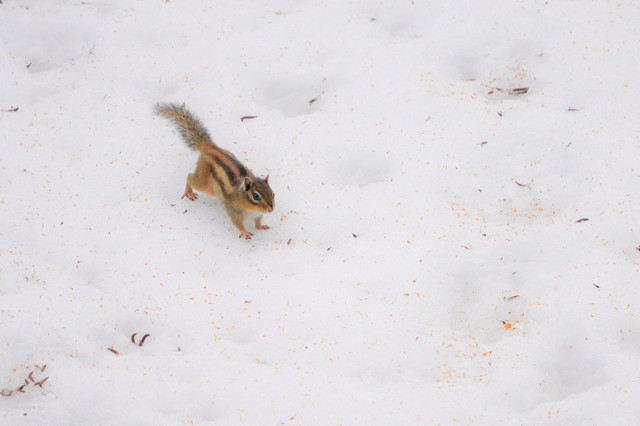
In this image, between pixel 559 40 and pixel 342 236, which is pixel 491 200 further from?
pixel 559 40

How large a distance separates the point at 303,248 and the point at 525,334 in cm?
213

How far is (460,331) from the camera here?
4.48m

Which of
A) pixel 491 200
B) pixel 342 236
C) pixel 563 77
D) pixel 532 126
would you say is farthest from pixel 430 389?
pixel 563 77

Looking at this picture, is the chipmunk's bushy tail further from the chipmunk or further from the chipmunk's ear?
the chipmunk's ear

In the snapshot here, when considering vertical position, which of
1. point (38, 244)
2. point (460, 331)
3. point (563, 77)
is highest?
point (563, 77)

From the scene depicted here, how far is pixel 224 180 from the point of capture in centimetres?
549

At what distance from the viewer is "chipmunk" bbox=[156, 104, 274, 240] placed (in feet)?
17.4

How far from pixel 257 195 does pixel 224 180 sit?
A: 45 centimetres

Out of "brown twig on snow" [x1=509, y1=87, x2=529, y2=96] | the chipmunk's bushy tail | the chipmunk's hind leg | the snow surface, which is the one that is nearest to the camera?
the snow surface

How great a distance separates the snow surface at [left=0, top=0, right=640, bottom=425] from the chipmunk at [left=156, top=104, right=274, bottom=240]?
0.23 metres

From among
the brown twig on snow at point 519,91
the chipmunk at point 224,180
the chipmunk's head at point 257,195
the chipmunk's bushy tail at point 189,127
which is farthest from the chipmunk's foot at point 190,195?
the brown twig on snow at point 519,91

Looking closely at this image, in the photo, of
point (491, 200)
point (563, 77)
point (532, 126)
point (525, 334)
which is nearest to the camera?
point (525, 334)

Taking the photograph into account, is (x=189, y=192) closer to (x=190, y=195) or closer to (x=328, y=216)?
(x=190, y=195)

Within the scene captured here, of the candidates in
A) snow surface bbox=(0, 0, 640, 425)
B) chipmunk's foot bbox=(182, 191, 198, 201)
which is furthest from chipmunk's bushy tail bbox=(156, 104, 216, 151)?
chipmunk's foot bbox=(182, 191, 198, 201)
